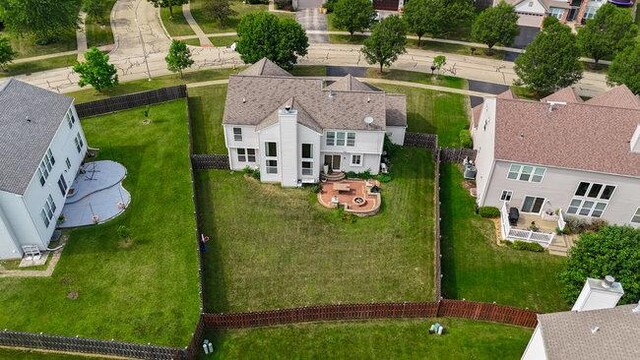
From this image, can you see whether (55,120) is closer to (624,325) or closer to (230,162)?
(230,162)

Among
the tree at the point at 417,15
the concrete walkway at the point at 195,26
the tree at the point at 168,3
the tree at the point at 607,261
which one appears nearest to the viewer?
the tree at the point at 607,261

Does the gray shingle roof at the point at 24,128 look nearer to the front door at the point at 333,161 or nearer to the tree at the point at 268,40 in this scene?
the tree at the point at 268,40

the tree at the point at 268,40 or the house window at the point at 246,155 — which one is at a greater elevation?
the tree at the point at 268,40

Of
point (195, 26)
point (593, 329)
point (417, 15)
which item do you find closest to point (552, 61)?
point (417, 15)

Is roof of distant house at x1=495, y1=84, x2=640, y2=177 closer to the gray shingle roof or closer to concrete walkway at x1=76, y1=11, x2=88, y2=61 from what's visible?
the gray shingle roof

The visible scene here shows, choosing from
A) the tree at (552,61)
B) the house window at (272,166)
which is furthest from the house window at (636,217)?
the house window at (272,166)

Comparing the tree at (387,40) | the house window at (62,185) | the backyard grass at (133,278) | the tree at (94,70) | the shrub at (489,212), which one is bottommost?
the backyard grass at (133,278)
